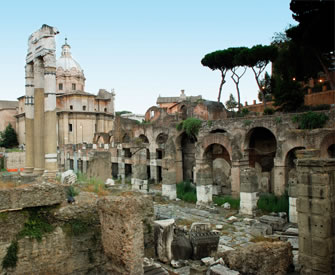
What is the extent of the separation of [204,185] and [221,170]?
133 inches

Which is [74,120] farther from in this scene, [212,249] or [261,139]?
[212,249]

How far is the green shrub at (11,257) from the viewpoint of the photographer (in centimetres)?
541

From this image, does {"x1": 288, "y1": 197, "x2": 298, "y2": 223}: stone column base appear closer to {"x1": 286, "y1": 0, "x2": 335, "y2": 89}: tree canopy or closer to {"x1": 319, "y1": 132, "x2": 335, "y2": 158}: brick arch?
{"x1": 319, "y1": 132, "x2": 335, "y2": 158}: brick arch

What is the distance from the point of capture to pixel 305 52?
65.0ft

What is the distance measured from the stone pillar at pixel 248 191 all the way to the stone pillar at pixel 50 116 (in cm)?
699

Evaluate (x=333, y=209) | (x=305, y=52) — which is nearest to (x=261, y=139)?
(x=305, y=52)

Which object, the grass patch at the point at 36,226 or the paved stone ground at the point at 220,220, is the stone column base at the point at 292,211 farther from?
the grass patch at the point at 36,226

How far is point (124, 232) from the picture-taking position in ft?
17.3

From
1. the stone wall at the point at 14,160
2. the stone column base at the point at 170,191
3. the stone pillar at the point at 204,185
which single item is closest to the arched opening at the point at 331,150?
the stone pillar at the point at 204,185

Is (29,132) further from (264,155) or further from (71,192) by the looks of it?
(264,155)

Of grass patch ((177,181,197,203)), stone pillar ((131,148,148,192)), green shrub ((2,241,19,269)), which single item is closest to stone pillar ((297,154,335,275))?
green shrub ((2,241,19,269))

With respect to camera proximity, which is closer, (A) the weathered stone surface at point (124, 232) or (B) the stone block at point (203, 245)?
(A) the weathered stone surface at point (124, 232)

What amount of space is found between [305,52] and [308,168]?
16015 millimetres

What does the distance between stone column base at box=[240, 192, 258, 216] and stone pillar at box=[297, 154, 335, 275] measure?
5680 millimetres
